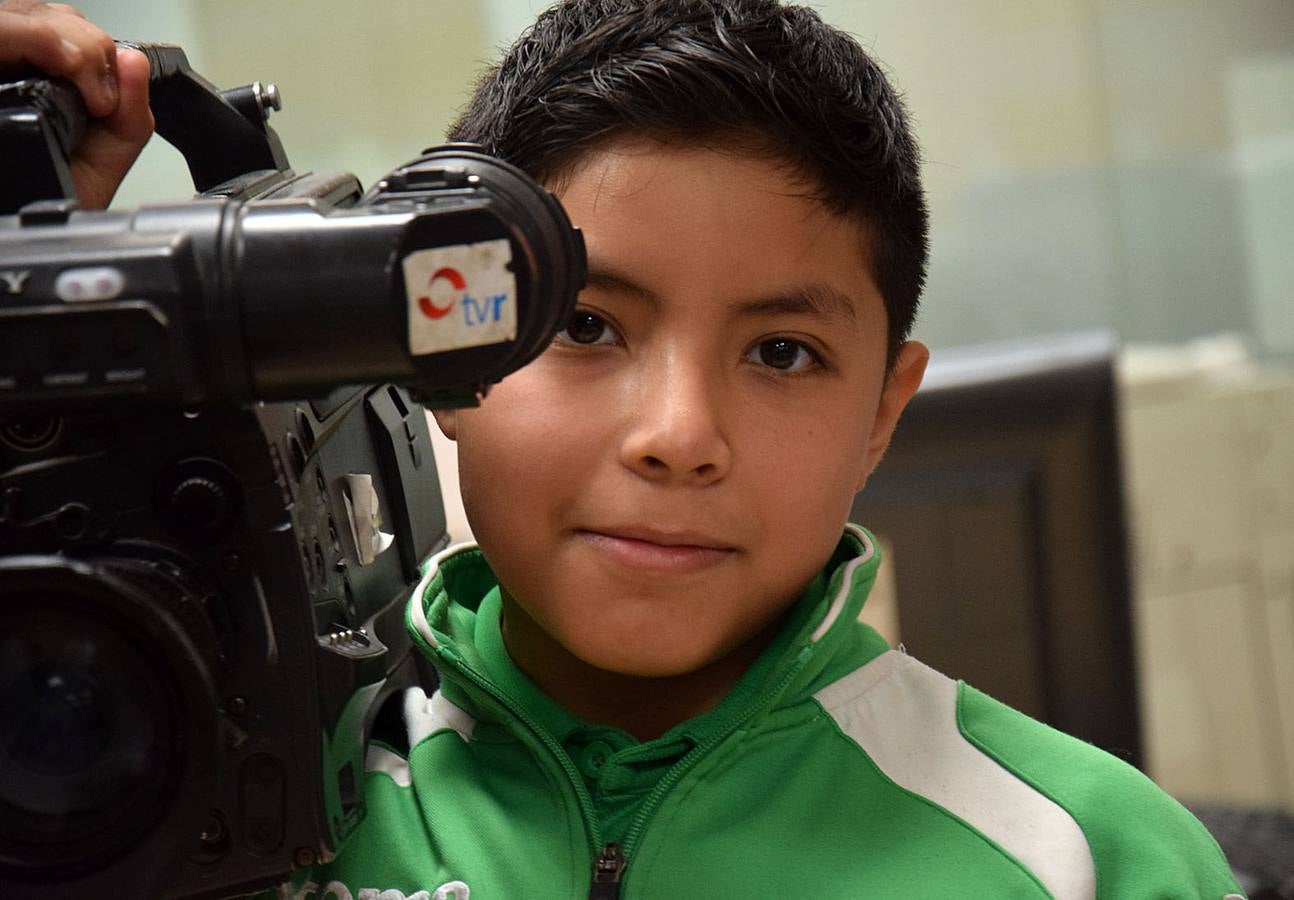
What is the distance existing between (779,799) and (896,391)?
30 centimetres

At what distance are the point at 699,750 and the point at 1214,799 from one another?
2001mm

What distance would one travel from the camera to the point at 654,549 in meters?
0.84

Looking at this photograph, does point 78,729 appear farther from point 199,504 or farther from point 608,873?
point 608,873

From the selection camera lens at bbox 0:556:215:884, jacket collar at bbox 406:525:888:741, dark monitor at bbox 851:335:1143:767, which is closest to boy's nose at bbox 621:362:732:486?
jacket collar at bbox 406:525:888:741

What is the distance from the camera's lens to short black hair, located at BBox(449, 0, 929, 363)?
888 millimetres

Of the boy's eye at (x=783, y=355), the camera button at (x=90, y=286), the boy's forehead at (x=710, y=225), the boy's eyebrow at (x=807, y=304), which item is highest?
the camera button at (x=90, y=286)

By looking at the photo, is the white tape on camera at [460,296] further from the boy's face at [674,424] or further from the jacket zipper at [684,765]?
the jacket zipper at [684,765]

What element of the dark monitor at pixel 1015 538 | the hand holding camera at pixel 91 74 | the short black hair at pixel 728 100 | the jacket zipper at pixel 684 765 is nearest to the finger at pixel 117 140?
the hand holding camera at pixel 91 74

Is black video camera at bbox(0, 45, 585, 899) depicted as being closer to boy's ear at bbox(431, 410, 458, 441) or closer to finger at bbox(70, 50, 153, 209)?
finger at bbox(70, 50, 153, 209)

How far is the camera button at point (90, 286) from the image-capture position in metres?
0.57

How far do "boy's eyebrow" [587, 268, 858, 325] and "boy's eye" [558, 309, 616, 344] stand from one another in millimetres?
Result: 21

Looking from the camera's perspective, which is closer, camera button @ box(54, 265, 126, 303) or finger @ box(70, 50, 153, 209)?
camera button @ box(54, 265, 126, 303)

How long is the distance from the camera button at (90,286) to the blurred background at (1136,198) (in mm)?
1873

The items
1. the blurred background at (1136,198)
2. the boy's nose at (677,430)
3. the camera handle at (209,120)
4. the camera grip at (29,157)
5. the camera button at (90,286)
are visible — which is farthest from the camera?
the blurred background at (1136,198)
